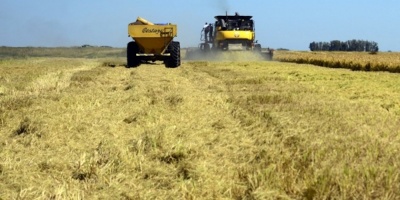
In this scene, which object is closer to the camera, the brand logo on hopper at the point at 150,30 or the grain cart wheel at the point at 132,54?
the brand logo on hopper at the point at 150,30

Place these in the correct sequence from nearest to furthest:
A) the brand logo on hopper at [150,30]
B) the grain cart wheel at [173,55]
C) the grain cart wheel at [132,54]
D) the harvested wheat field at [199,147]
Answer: the harvested wheat field at [199,147] → the brand logo on hopper at [150,30] → the grain cart wheel at [173,55] → the grain cart wheel at [132,54]

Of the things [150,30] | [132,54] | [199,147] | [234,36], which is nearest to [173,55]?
[150,30]

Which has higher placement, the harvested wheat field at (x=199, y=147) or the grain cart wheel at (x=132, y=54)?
the grain cart wheel at (x=132, y=54)

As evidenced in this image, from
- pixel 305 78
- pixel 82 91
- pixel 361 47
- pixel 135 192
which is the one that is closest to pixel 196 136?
pixel 135 192

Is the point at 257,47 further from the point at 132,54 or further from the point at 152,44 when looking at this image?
the point at 132,54

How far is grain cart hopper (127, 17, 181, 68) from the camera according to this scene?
2241cm

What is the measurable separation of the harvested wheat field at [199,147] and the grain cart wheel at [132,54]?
42.6 ft

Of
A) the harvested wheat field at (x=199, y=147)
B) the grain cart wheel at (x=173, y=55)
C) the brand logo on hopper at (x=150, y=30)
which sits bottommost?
the harvested wheat field at (x=199, y=147)

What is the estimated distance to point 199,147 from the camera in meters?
5.75

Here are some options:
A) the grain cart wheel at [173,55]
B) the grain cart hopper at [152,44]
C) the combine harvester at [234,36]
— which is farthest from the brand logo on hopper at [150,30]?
the combine harvester at [234,36]

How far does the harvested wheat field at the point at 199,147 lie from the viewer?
4.19 meters

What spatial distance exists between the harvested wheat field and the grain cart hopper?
12.6 metres

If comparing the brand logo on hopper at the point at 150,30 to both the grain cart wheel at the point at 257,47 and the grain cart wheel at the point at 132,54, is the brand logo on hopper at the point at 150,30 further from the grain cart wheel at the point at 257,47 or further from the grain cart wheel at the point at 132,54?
the grain cart wheel at the point at 257,47

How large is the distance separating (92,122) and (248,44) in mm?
24564
